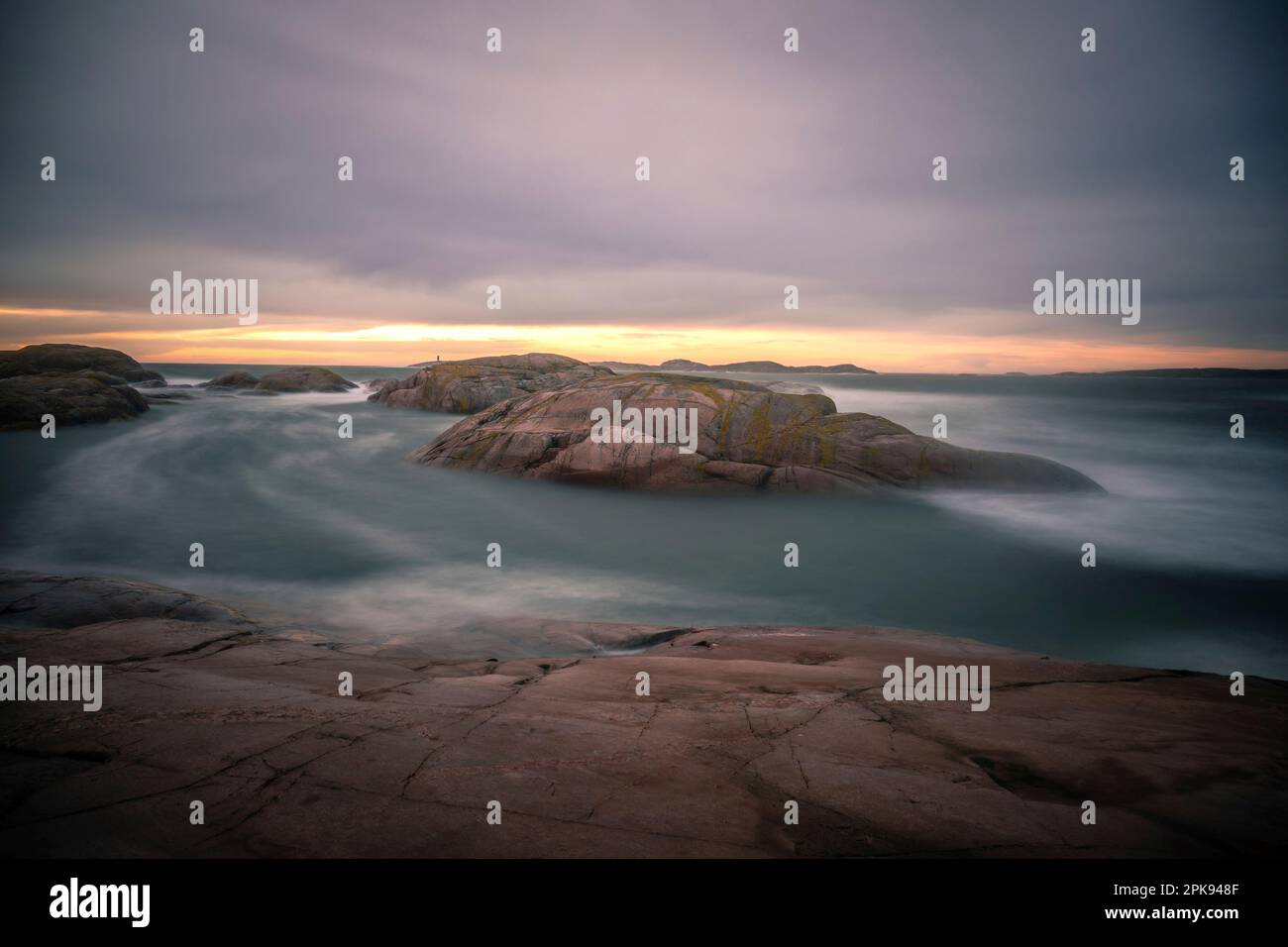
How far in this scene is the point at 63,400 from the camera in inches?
1328

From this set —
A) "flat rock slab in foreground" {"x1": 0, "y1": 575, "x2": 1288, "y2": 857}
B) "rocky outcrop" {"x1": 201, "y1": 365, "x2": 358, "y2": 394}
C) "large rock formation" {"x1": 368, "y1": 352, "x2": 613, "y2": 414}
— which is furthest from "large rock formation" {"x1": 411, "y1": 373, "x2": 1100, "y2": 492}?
"rocky outcrop" {"x1": 201, "y1": 365, "x2": 358, "y2": 394}

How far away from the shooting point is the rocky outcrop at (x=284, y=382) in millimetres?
60812

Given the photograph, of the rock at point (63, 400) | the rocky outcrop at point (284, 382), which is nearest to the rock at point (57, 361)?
the rock at point (63, 400)

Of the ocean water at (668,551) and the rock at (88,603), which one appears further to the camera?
the ocean water at (668,551)

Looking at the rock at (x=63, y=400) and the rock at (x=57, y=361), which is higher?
the rock at (x=57, y=361)

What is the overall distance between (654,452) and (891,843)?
17.6 m

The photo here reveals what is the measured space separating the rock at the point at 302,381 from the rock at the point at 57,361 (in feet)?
36.9

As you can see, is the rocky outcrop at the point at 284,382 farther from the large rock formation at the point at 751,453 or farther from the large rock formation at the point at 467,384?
the large rock formation at the point at 751,453

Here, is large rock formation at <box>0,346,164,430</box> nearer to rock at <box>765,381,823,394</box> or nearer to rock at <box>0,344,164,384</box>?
rock at <box>0,344,164,384</box>

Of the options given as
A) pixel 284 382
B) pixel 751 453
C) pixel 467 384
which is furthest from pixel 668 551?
pixel 284 382

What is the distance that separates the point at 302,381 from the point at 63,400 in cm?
3026

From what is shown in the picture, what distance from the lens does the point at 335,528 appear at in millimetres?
17328
